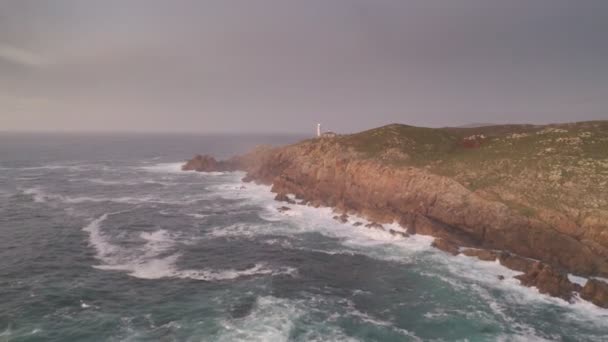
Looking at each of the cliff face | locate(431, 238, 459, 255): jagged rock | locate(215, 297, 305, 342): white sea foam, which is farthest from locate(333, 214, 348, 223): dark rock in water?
locate(215, 297, 305, 342): white sea foam

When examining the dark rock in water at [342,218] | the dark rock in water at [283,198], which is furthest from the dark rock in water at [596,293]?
the dark rock in water at [283,198]

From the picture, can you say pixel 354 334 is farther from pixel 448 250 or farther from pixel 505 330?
pixel 448 250

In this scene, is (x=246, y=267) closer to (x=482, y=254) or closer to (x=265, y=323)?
(x=265, y=323)

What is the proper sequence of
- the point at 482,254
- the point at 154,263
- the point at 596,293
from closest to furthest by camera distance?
1. the point at 596,293
2. the point at 154,263
3. the point at 482,254

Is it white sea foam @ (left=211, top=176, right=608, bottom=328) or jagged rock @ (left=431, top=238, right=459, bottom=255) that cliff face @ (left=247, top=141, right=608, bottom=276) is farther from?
white sea foam @ (left=211, top=176, right=608, bottom=328)

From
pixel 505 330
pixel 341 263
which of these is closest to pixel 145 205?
pixel 341 263

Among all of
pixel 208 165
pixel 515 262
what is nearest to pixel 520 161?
pixel 515 262
